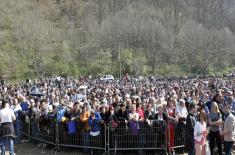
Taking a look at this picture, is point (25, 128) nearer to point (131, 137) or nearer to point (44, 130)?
point (44, 130)

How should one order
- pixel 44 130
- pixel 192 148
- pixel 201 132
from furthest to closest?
pixel 44 130 → pixel 192 148 → pixel 201 132

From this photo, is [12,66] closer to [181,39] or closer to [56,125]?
[181,39]

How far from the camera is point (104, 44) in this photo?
6688 cm

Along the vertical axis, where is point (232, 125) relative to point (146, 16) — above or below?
below

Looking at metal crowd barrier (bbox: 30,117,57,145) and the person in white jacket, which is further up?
the person in white jacket

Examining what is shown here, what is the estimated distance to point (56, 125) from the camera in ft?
45.2

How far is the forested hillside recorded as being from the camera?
60125mm

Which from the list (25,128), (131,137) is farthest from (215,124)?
(25,128)

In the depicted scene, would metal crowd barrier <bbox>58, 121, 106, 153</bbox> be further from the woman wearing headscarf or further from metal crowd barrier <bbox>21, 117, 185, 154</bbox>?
the woman wearing headscarf

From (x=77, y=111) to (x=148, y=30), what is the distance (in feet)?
184

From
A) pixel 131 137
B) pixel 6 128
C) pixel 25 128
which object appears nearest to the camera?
pixel 6 128

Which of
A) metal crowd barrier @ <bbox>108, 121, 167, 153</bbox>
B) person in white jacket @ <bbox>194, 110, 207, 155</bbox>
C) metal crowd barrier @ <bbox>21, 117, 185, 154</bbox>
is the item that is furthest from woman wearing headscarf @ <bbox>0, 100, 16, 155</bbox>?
person in white jacket @ <bbox>194, 110, 207, 155</bbox>

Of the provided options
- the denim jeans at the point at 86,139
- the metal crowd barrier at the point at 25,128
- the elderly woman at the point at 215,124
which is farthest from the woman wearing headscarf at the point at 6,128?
the elderly woman at the point at 215,124

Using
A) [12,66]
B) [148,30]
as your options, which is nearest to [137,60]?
[148,30]
